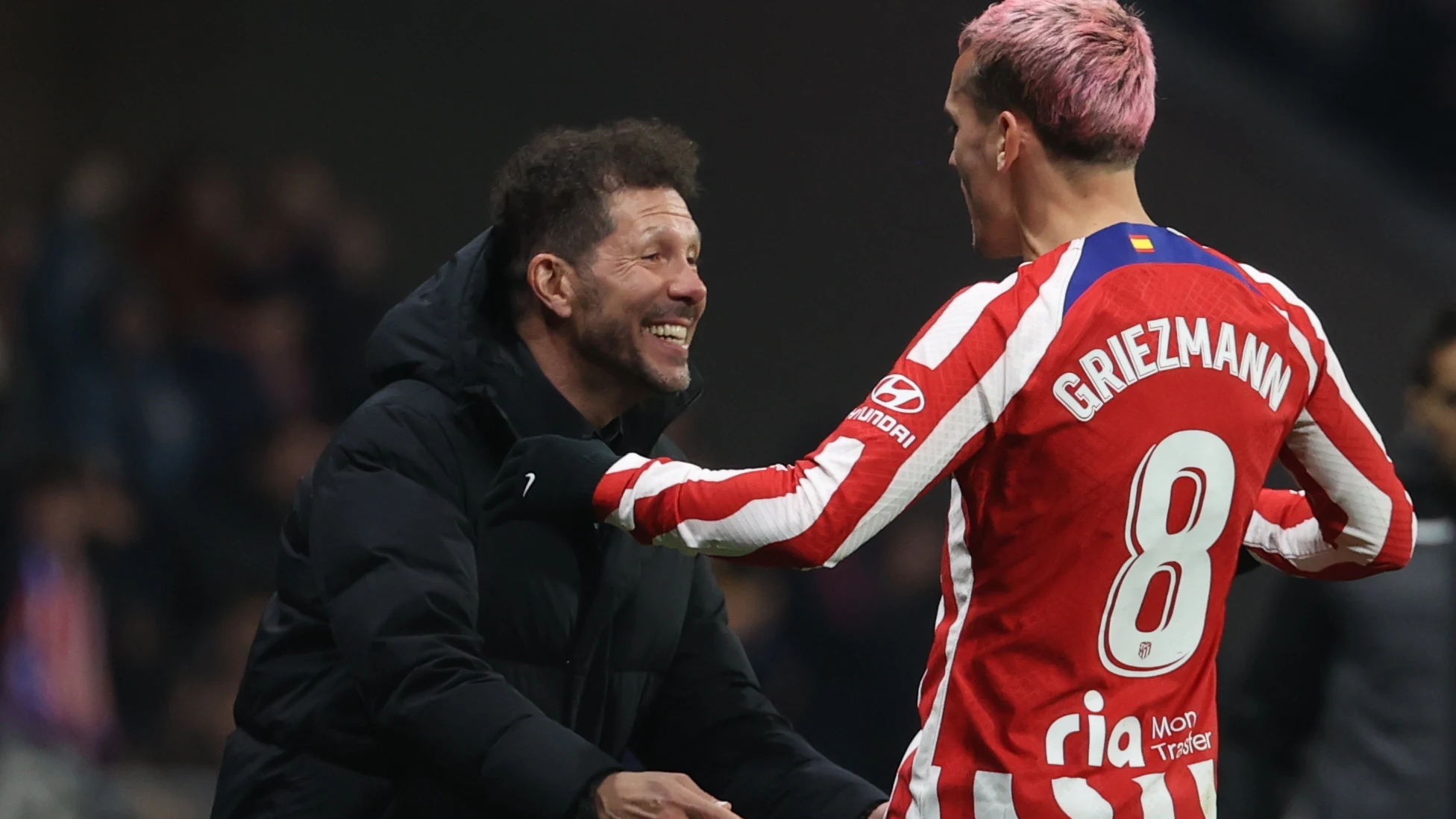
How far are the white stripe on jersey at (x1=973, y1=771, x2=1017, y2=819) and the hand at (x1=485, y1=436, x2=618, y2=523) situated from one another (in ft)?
1.55

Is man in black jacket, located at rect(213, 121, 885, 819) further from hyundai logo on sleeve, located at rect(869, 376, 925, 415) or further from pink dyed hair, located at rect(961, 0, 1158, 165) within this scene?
pink dyed hair, located at rect(961, 0, 1158, 165)

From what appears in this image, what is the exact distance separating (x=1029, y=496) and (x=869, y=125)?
13.4ft

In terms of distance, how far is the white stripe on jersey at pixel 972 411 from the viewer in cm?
173

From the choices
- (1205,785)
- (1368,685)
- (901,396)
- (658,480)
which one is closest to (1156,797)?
(1205,785)

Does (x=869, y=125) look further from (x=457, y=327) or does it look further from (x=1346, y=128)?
(x=457, y=327)

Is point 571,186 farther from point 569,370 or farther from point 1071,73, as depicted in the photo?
point 1071,73

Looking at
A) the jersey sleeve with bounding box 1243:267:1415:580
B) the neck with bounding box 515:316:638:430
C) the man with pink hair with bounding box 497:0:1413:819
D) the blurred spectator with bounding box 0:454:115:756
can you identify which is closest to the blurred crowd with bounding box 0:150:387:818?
the blurred spectator with bounding box 0:454:115:756

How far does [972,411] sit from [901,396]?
0.07 m

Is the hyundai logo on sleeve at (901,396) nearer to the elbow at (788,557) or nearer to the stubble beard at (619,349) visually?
the elbow at (788,557)

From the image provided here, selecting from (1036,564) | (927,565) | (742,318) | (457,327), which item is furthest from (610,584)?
(742,318)

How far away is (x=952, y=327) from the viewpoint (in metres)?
1.75

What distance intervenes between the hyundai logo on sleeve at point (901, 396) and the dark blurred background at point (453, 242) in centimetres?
336

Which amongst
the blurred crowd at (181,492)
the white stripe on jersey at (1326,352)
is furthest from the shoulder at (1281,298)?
the blurred crowd at (181,492)

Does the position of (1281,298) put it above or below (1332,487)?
above
